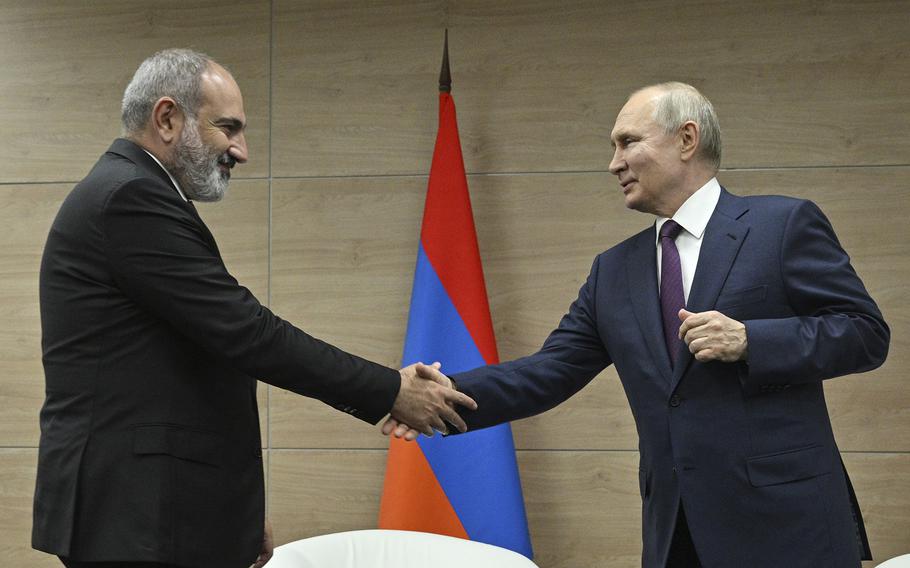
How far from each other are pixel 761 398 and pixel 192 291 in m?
1.24

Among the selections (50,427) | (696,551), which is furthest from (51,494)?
(696,551)

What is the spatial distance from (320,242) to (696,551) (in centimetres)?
221

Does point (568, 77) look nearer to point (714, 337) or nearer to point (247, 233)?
point (247, 233)

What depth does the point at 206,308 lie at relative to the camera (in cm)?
206

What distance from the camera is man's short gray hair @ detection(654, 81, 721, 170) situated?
8.01 ft

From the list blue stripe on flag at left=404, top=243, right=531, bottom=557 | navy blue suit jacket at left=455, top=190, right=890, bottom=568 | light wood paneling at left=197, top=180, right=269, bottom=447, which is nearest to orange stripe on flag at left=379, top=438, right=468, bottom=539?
blue stripe on flag at left=404, top=243, right=531, bottom=557

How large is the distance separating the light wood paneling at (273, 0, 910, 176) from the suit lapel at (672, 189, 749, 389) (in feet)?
5.10

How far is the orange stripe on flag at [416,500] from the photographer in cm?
347

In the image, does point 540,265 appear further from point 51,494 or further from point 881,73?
point 51,494

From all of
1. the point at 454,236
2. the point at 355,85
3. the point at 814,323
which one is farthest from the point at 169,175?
the point at 355,85

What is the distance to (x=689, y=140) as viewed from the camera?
2.44m

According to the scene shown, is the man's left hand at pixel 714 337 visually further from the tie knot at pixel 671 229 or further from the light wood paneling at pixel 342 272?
the light wood paneling at pixel 342 272

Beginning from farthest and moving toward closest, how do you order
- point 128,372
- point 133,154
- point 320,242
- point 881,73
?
point 320,242 → point 881,73 → point 133,154 → point 128,372

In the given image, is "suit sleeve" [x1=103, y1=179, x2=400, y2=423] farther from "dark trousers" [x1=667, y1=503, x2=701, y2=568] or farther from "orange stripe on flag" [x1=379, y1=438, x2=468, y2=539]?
"orange stripe on flag" [x1=379, y1=438, x2=468, y2=539]
